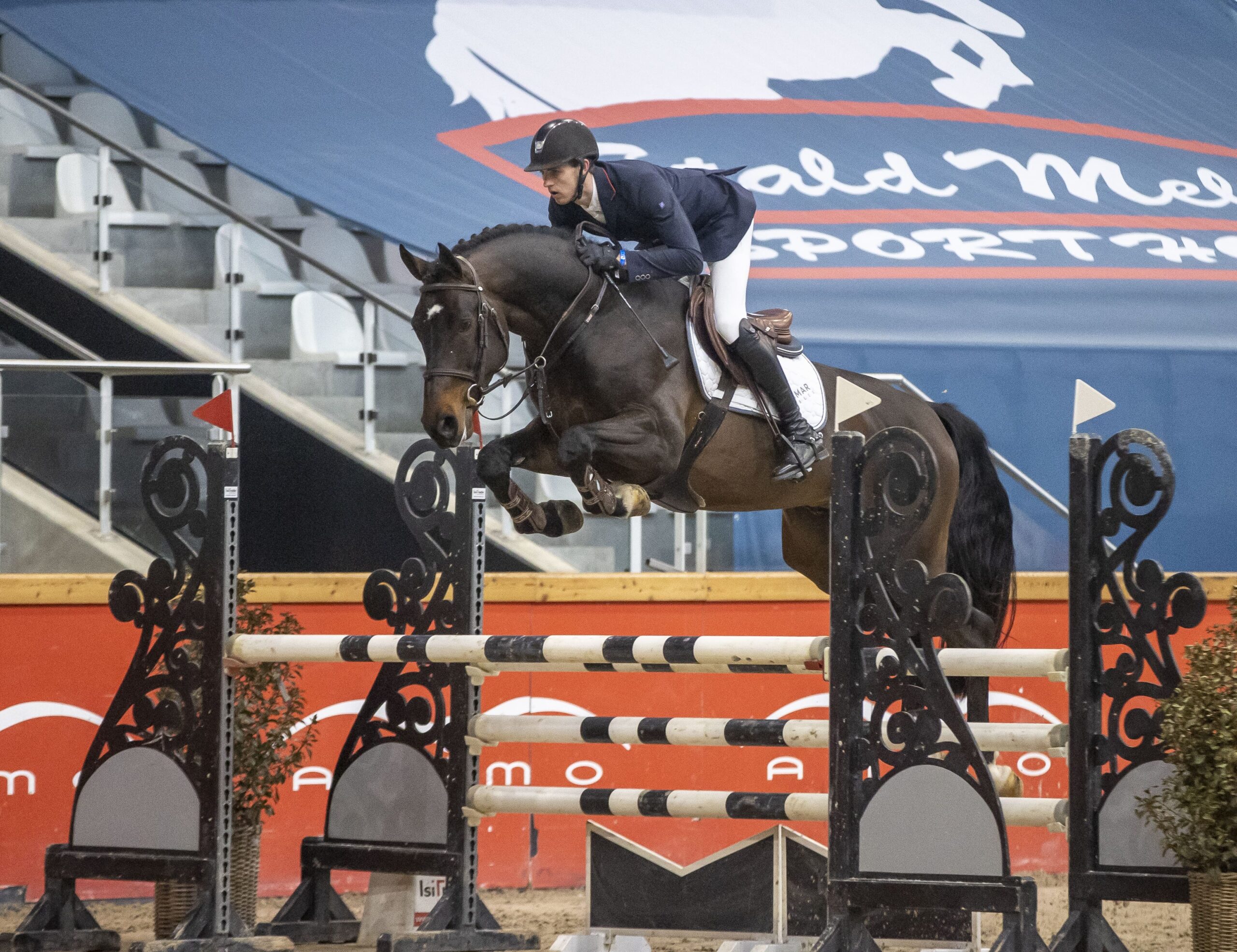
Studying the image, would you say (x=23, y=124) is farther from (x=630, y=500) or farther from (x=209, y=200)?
(x=630, y=500)

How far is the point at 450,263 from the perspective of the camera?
9.48ft

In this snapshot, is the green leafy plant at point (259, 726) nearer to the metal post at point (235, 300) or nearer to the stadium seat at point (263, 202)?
the metal post at point (235, 300)

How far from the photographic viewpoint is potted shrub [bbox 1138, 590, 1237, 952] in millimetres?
2305

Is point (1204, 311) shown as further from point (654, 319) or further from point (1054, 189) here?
point (654, 319)

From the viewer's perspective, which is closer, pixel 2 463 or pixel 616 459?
pixel 616 459

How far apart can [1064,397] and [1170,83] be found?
1.94 meters

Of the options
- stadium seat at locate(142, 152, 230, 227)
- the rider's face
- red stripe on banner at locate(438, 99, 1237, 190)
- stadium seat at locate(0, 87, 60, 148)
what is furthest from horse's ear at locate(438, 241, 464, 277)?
red stripe on banner at locate(438, 99, 1237, 190)

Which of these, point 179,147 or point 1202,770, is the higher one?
point 179,147

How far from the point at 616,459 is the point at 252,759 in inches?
47.2

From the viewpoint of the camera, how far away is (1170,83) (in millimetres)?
7102

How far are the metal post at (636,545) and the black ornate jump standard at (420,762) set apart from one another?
1.25 meters

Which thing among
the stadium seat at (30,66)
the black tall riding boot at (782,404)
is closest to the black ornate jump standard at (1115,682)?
the black tall riding boot at (782,404)

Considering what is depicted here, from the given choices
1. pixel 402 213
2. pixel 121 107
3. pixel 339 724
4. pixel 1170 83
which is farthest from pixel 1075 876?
pixel 1170 83

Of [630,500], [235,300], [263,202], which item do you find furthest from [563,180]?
[263,202]
